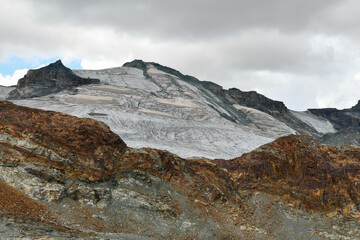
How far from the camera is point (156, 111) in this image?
60.5m

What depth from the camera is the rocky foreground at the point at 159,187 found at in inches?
664

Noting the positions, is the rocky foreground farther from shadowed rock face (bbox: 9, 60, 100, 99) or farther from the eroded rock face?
shadowed rock face (bbox: 9, 60, 100, 99)

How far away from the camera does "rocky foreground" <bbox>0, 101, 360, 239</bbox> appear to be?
664 inches

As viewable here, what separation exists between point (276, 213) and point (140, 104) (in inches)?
1792

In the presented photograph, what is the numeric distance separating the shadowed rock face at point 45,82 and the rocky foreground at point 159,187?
5432 cm

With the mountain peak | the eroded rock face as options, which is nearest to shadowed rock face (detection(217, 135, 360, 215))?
the eroded rock face

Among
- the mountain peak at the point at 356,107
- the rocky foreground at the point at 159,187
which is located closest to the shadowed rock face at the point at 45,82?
the rocky foreground at the point at 159,187

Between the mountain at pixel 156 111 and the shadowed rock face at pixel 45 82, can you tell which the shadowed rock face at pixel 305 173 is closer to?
the mountain at pixel 156 111

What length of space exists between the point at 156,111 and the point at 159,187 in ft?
133

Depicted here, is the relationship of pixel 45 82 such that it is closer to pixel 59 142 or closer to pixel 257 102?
pixel 59 142

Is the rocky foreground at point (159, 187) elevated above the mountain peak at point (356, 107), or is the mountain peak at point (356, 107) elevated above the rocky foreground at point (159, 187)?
the mountain peak at point (356, 107)

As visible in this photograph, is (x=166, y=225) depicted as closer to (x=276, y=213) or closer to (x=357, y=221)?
(x=276, y=213)

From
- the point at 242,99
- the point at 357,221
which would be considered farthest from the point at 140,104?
the point at 242,99

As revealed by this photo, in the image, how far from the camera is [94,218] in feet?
55.3
